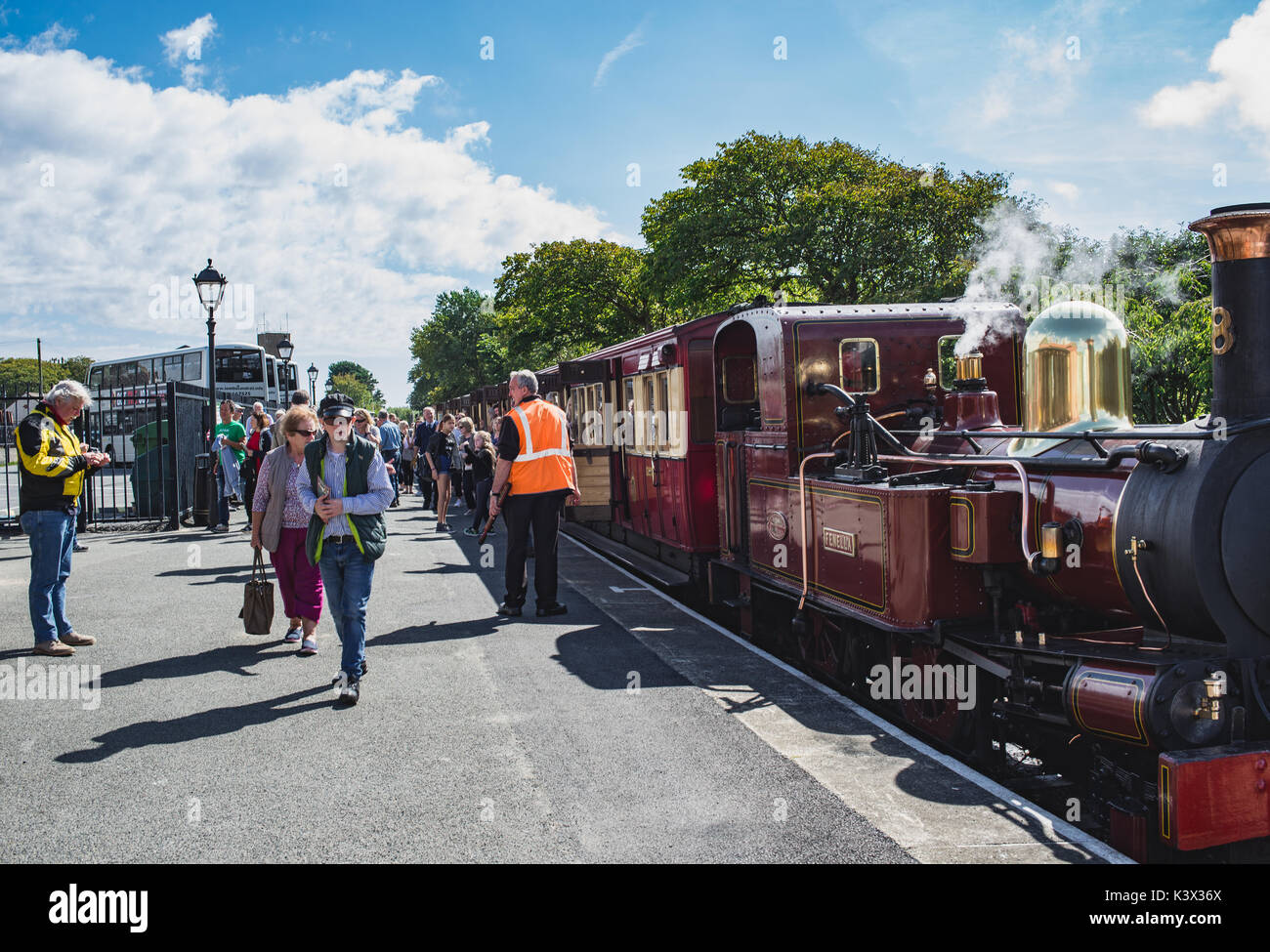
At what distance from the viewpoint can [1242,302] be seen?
12.8ft

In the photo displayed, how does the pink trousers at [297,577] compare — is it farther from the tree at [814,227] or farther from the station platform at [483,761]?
the tree at [814,227]

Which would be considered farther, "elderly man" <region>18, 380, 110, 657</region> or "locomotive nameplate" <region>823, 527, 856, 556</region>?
"elderly man" <region>18, 380, 110, 657</region>

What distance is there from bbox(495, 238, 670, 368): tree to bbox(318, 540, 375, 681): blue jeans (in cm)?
3998

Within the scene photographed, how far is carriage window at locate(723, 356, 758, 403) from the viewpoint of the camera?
850 centimetres

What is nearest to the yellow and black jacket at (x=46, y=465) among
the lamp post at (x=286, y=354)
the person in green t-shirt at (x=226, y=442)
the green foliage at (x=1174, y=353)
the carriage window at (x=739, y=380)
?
the carriage window at (x=739, y=380)

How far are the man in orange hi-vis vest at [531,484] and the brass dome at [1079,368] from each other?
4.26 m

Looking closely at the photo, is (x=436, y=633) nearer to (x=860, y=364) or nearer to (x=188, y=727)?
(x=188, y=727)

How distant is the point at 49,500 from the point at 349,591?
8.71 feet

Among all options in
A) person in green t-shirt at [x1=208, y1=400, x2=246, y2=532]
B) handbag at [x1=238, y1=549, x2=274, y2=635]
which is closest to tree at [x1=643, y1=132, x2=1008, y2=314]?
person in green t-shirt at [x1=208, y1=400, x2=246, y2=532]

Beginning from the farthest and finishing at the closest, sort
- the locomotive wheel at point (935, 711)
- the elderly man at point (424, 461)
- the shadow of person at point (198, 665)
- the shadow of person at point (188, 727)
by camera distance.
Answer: the elderly man at point (424, 461)
the shadow of person at point (198, 665)
the locomotive wheel at point (935, 711)
the shadow of person at point (188, 727)

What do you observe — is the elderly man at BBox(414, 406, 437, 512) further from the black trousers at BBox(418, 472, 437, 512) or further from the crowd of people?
the crowd of people

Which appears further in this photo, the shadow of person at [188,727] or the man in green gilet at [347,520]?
the man in green gilet at [347,520]

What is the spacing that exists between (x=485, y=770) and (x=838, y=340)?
3948 millimetres

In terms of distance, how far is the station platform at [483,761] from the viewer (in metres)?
3.78
